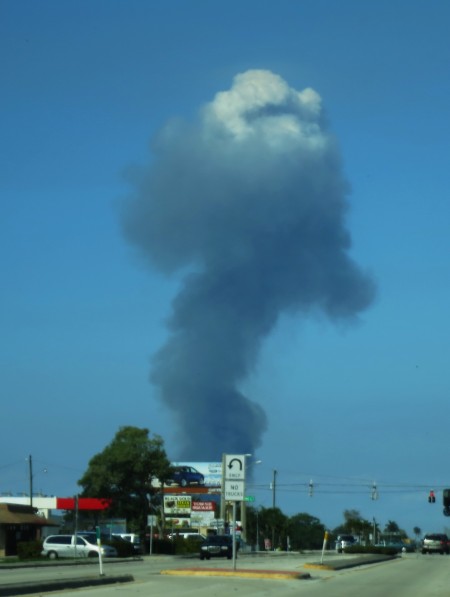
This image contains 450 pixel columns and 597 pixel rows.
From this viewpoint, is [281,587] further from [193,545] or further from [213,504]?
[213,504]

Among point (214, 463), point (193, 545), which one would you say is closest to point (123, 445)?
point (193, 545)

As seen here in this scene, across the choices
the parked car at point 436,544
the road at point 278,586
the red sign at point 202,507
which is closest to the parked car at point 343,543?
the parked car at point 436,544

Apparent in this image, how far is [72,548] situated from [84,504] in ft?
154

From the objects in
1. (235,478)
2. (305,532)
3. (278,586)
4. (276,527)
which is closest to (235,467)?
(235,478)

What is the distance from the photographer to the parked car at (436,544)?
8419 centimetres

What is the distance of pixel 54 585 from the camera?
1024 inches

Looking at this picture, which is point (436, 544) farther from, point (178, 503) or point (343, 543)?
point (178, 503)

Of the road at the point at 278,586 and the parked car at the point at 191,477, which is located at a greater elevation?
the parked car at the point at 191,477

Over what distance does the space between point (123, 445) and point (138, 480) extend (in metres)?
3.06

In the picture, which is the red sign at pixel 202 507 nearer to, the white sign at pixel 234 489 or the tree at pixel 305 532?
the tree at pixel 305 532

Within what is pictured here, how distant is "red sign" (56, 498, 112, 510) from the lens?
8766 centimetres

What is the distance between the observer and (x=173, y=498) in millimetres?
119375

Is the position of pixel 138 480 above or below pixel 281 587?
above

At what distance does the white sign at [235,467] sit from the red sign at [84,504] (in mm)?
50132
